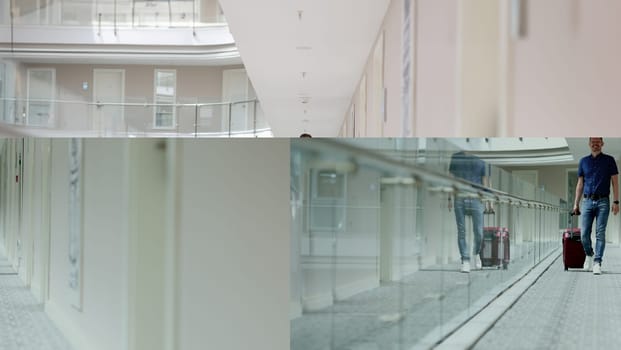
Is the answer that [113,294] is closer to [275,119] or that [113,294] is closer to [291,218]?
[291,218]

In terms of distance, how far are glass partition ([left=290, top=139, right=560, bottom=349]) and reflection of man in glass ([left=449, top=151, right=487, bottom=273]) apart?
0.03ft

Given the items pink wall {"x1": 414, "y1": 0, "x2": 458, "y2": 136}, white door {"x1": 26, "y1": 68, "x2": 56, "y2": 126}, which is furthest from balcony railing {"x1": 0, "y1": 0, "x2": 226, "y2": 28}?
pink wall {"x1": 414, "y1": 0, "x2": 458, "y2": 136}

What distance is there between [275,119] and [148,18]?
7.17m

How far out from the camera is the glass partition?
4.50ft

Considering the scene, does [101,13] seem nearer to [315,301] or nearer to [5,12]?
[5,12]

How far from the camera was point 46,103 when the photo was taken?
5496 mm

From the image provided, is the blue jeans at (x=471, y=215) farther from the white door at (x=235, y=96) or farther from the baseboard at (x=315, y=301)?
the white door at (x=235, y=96)

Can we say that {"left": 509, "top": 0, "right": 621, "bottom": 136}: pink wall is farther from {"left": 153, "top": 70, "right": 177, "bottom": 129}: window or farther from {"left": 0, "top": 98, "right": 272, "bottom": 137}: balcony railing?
{"left": 153, "top": 70, "right": 177, "bottom": 129}: window

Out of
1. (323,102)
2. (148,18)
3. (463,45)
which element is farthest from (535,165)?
(323,102)

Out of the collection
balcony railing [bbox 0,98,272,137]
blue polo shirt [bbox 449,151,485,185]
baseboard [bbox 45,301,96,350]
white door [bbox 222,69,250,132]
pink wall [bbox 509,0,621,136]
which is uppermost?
white door [bbox 222,69,250,132]

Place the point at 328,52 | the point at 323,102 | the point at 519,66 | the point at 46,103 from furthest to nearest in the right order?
the point at 323,102 → the point at 328,52 → the point at 46,103 → the point at 519,66

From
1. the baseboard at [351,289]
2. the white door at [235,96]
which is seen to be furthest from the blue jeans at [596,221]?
the white door at [235,96]

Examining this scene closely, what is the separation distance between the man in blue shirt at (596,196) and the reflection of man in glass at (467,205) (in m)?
0.18

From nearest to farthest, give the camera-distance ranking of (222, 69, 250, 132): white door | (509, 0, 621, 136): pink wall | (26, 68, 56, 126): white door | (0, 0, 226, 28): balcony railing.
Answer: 1. (509, 0, 621, 136): pink wall
2. (26, 68, 56, 126): white door
3. (0, 0, 226, 28): balcony railing
4. (222, 69, 250, 132): white door
